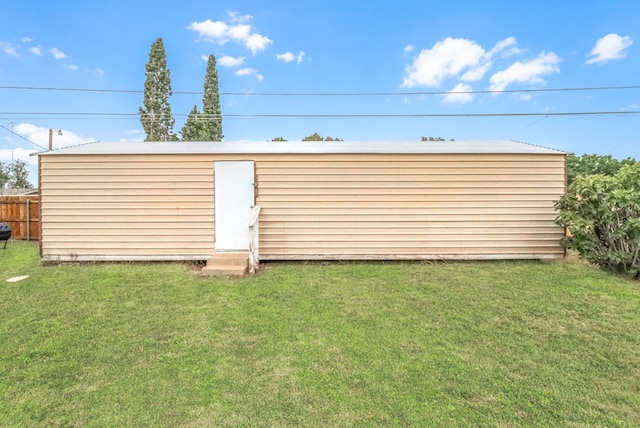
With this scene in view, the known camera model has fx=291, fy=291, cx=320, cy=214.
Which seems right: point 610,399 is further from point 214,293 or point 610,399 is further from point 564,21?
point 564,21

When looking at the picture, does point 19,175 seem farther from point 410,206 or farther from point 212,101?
point 410,206

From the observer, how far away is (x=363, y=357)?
240 centimetres

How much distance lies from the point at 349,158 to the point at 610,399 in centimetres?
453

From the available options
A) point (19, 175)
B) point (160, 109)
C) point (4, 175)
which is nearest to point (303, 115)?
point (160, 109)

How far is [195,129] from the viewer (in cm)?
2244

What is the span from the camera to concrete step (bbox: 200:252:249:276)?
4.70m

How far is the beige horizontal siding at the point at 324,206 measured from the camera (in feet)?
18.2

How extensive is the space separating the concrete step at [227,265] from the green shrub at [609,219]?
546cm

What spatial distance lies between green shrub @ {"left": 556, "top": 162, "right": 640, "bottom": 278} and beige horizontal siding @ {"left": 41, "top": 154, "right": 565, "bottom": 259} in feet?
2.59

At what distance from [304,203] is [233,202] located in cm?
136

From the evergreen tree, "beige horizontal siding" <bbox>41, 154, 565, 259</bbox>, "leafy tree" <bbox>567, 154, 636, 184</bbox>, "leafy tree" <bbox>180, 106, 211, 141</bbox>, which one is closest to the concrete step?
"beige horizontal siding" <bbox>41, 154, 565, 259</bbox>

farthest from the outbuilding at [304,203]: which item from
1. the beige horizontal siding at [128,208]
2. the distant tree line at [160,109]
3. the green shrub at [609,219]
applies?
the distant tree line at [160,109]

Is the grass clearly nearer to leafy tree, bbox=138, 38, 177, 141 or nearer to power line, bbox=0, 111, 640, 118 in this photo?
power line, bbox=0, 111, 640, 118

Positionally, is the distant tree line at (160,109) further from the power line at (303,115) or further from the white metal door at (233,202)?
the white metal door at (233,202)
